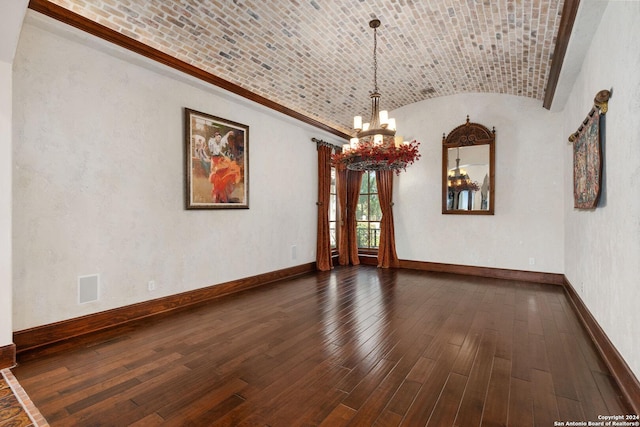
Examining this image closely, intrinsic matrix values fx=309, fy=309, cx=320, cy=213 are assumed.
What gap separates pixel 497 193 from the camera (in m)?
5.95

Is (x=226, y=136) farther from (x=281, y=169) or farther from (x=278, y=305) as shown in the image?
(x=278, y=305)

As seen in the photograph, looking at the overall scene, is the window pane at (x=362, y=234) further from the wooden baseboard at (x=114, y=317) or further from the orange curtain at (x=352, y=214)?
the wooden baseboard at (x=114, y=317)

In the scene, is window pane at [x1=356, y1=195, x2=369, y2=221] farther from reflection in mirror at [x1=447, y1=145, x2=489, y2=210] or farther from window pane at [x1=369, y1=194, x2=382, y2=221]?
reflection in mirror at [x1=447, y1=145, x2=489, y2=210]

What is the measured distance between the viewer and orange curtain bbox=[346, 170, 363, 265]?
7.36m

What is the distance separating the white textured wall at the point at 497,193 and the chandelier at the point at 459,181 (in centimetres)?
24

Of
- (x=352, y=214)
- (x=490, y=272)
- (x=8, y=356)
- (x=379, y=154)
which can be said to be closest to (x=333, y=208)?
(x=352, y=214)

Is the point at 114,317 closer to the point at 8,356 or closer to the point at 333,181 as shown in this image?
the point at 8,356

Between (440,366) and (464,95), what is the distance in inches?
216

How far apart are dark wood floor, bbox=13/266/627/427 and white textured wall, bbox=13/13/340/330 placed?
0.60m

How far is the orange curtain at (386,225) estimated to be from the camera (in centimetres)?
693

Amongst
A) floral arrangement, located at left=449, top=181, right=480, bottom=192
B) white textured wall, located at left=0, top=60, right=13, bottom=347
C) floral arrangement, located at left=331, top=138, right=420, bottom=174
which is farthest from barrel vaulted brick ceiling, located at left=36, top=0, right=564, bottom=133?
floral arrangement, located at left=449, top=181, right=480, bottom=192

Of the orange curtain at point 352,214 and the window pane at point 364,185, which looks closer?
the orange curtain at point 352,214

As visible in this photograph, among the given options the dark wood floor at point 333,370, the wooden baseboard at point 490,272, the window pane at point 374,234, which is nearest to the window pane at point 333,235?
the window pane at point 374,234

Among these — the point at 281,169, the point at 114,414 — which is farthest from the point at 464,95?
the point at 114,414
